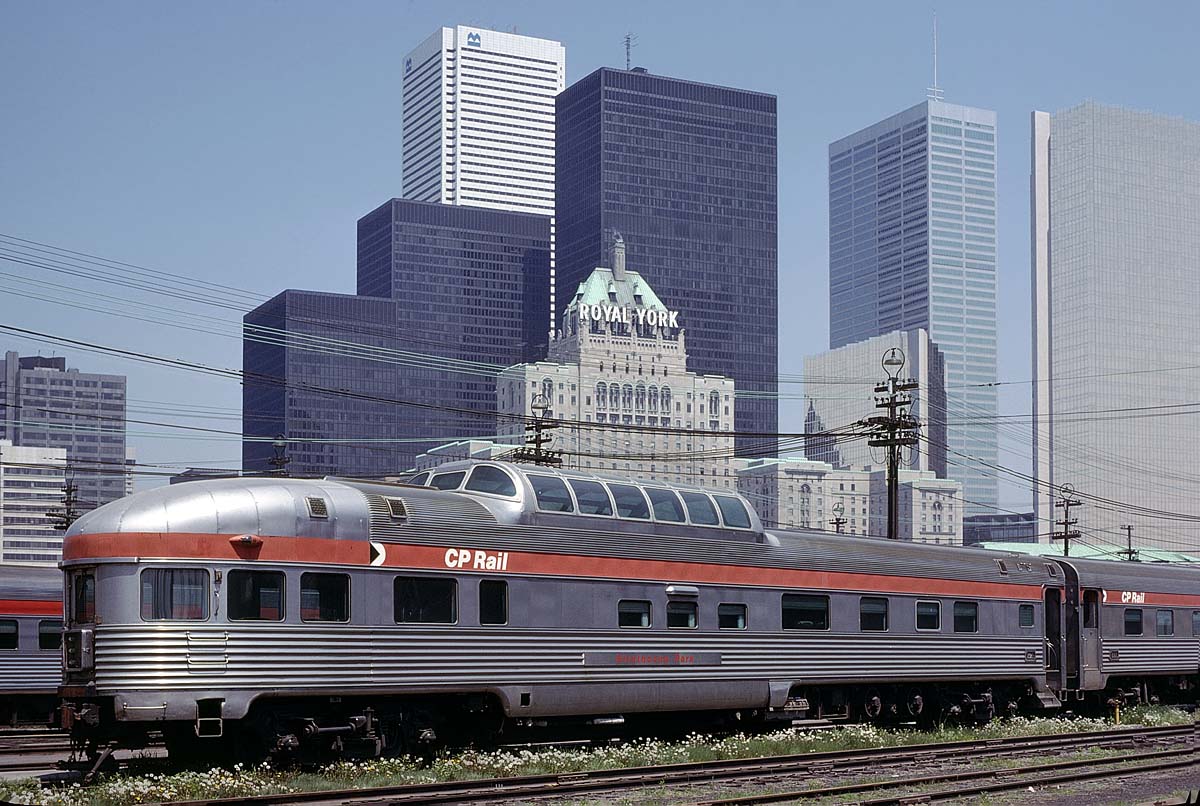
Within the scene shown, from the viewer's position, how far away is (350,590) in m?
22.5

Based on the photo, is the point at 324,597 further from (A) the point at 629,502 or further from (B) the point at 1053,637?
(B) the point at 1053,637

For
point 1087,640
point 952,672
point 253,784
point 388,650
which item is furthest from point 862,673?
point 253,784

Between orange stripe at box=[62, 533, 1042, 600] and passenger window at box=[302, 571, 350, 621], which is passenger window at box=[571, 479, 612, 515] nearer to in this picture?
orange stripe at box=[62, 533, 1042, 600]

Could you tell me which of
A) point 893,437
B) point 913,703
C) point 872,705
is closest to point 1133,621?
point 913,703

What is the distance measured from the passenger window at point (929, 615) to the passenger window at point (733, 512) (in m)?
5.34

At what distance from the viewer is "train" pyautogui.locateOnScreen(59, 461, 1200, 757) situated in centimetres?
2114

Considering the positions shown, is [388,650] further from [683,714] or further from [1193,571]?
[1193,571]

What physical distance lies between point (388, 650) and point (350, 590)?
1.12m

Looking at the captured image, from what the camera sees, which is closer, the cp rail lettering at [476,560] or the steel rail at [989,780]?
the steel rail at [989,780]

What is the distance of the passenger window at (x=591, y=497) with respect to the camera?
85.4 feet

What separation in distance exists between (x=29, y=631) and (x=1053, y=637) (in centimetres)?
2358

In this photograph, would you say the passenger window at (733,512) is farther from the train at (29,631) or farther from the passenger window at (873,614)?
the train at (29,631)

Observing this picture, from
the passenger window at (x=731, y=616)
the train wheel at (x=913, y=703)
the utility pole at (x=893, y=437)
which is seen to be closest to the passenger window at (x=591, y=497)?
the passenger window at (x=731, y=616)

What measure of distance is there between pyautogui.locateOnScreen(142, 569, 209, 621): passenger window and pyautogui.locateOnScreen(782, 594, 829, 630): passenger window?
40.3 ft
